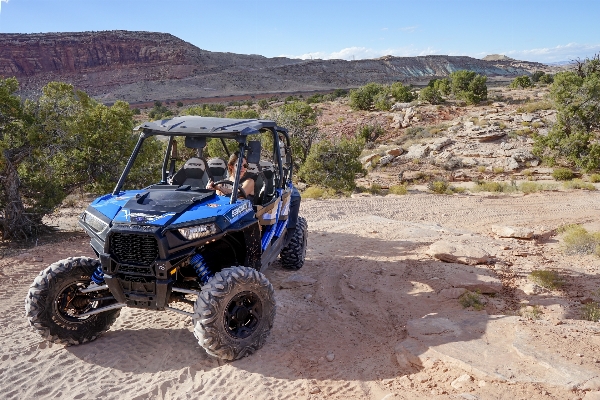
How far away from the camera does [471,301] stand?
684 cm

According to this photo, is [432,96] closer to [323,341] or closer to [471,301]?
[471,301]

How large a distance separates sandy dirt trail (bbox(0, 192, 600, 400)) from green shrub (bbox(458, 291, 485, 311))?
0.11 meters

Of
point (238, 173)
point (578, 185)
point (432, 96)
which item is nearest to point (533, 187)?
point (578, 185)

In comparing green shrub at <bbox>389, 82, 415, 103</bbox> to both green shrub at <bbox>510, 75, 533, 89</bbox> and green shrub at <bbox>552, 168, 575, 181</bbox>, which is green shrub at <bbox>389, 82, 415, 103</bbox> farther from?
green shrub at <bbox>552, 168, 575, 181</bbox>

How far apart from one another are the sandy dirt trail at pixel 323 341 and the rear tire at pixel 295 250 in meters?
0.18

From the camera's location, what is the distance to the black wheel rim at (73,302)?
5164 millimetres

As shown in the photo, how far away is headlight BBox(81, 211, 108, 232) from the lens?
478 centimetres

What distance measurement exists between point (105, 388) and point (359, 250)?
5.85 m

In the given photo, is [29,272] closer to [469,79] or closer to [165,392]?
[165,392]

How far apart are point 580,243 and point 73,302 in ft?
30.4

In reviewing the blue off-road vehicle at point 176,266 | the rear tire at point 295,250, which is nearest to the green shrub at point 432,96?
the rear tire at point 295,250

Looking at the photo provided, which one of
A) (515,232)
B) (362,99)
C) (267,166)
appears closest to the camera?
(267,166)

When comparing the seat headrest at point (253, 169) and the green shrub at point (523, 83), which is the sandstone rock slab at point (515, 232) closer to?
the seat headrest at point (253, 169)

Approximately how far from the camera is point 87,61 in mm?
87562
